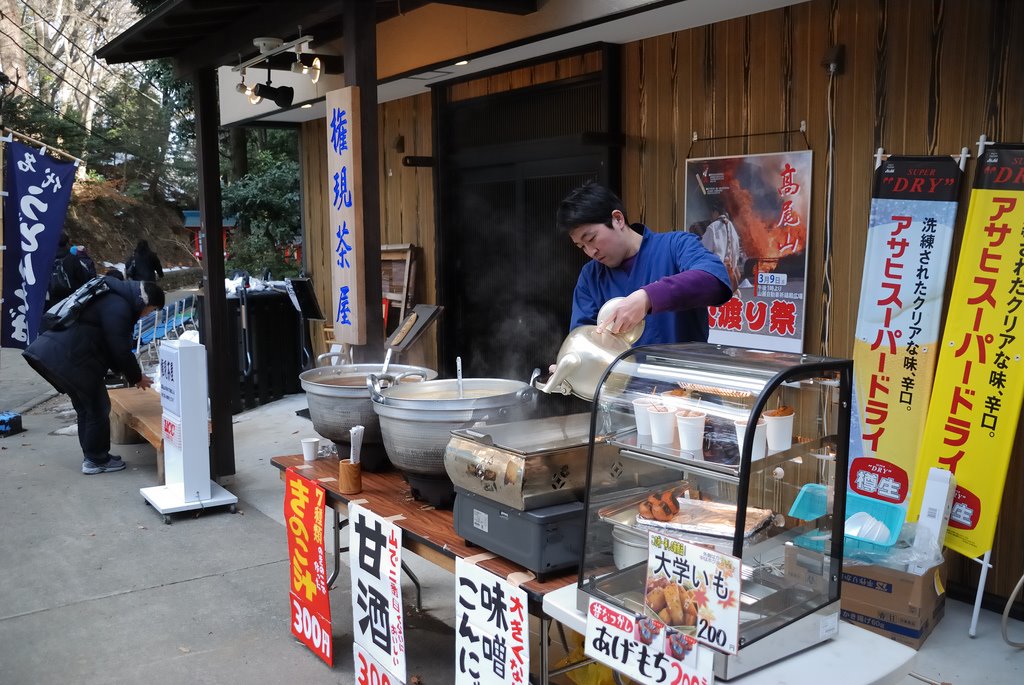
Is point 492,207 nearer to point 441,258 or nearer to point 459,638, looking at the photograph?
point 441,258

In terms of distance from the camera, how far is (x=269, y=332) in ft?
33.2

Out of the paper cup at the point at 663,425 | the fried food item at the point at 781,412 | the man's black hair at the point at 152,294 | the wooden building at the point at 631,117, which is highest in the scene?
the wooden building at the point at 631,117

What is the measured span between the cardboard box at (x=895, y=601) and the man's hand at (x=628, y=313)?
94.7 inches

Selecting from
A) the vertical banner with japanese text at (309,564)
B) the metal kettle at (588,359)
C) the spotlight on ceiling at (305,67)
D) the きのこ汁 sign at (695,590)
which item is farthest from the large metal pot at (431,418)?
the spotlight on ceiling at (305,67)

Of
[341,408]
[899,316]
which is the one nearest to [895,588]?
[899,316]

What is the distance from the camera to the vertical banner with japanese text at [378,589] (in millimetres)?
3309

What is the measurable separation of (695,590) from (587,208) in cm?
152

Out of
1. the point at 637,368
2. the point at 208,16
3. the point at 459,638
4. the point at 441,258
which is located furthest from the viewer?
the point at 441,258

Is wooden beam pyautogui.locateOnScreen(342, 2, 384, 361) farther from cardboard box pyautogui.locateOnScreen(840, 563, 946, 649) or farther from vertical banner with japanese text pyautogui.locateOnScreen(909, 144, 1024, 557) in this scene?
vertical banner with japanese text pyautogui.locateOnScreen(909, 144, 1024, 557)

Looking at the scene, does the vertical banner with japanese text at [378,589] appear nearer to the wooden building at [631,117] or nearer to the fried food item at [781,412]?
the fried food item at [781,412]

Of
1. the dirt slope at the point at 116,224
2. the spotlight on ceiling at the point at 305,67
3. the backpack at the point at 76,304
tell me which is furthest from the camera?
the dirt slope at the point at 116,224

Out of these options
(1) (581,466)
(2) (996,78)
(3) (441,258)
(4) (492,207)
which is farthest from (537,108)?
(1) (581,466)

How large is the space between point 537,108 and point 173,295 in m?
23.2

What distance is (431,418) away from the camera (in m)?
3.17
